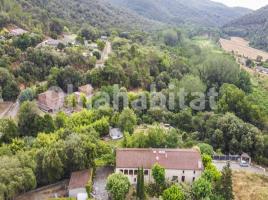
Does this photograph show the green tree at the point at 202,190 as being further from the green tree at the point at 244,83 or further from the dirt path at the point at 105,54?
the green tree at the point at 244,83

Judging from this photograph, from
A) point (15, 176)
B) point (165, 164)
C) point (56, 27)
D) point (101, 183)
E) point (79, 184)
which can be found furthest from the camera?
point (56, 27)

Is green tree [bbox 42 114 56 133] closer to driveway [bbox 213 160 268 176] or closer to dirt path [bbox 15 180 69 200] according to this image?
dirt path [bbox 15 180 69 200]

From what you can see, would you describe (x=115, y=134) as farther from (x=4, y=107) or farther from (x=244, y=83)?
(x=244, y=83)

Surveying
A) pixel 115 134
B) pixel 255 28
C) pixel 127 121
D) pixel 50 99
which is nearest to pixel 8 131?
pixel 115 134

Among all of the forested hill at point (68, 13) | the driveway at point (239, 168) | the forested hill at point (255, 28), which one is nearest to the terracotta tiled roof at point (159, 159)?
the driveway at point (239, 168)

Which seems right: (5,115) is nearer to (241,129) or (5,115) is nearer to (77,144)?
(77,144)

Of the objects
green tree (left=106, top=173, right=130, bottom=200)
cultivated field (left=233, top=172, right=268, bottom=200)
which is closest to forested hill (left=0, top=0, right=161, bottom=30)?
green tree (left=106, top=173, right=130, bottom=200)

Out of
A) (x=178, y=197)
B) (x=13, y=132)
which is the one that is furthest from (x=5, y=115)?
(x=178, y=197)
